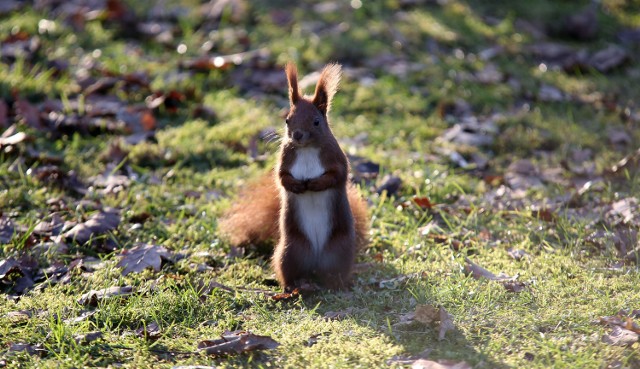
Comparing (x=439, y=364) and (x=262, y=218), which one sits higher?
(x=439, y=364)

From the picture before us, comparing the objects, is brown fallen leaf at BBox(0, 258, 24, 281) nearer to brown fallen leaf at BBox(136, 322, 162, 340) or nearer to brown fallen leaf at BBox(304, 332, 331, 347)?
brown fallen leaf at BBox(136, 322, 162, 340)

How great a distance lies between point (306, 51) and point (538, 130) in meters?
1.89

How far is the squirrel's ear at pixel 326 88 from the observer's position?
364 centimetres

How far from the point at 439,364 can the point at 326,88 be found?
137cm

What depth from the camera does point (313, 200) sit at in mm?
3574

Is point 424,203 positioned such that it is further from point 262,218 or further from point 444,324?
point 444,324

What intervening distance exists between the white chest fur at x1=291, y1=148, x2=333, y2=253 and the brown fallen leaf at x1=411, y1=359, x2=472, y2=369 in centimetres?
88

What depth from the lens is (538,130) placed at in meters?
5.41

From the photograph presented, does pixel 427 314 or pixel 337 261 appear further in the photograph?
pixel 337 261

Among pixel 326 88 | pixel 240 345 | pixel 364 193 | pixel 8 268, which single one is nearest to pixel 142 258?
pixel 8 268

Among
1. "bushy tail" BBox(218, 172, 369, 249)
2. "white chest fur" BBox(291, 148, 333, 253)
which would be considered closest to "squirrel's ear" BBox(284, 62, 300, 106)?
"white chest fur" BBox(291, 148, 333, 253)

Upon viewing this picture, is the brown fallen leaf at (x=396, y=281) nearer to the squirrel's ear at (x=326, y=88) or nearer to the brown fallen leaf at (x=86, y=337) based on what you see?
the squirrel's ear at (x=326, y=88)

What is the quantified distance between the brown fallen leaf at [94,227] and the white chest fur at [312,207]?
1.07 meters

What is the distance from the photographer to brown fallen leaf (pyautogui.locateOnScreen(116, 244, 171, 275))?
3711 mm
